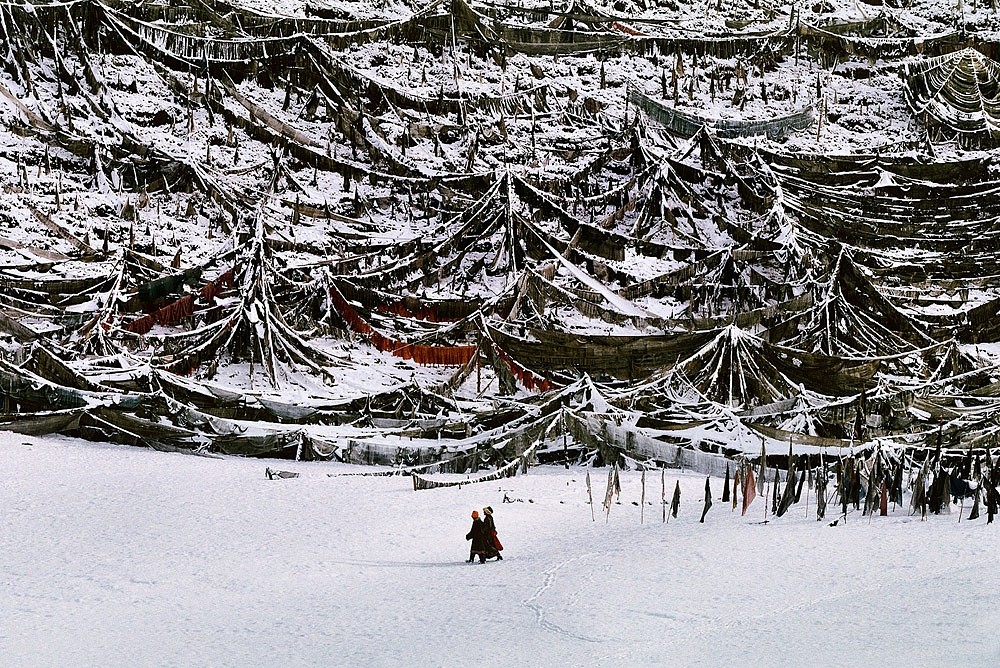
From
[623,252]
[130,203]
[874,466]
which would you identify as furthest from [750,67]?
[874,466]

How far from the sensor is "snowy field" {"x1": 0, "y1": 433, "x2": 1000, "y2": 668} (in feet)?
33.6

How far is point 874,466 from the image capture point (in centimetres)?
1569

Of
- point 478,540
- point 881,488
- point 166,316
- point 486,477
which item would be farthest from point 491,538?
point 166,316

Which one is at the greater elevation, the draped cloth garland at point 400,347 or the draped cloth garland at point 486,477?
the draped cloth garland at point 400,347

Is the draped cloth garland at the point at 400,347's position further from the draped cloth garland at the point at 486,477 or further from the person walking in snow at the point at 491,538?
the person walking in snow at the point at 491,538

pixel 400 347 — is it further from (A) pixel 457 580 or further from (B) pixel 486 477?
(A) pixel 457 580

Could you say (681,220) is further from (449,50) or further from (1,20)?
(1,20)

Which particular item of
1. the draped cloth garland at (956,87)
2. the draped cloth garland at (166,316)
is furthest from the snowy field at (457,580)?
the draped cloth garland at (956,87)

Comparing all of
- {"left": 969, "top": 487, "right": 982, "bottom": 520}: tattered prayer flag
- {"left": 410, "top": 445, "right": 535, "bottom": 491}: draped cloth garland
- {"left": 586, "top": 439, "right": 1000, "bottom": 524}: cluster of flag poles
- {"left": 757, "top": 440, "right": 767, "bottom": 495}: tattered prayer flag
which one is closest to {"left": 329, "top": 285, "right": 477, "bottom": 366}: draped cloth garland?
{"left": 410, "top": 445, "right": 535, "bottom": 491}: draped cloth garland

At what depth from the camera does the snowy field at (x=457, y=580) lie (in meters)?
10.2

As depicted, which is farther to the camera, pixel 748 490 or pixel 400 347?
pixel 400 347

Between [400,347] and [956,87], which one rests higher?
[956,87]

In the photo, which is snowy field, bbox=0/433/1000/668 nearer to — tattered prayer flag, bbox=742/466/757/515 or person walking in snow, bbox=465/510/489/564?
person walking in snow, bbox=465/510/489/564

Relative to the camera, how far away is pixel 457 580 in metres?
13.4
